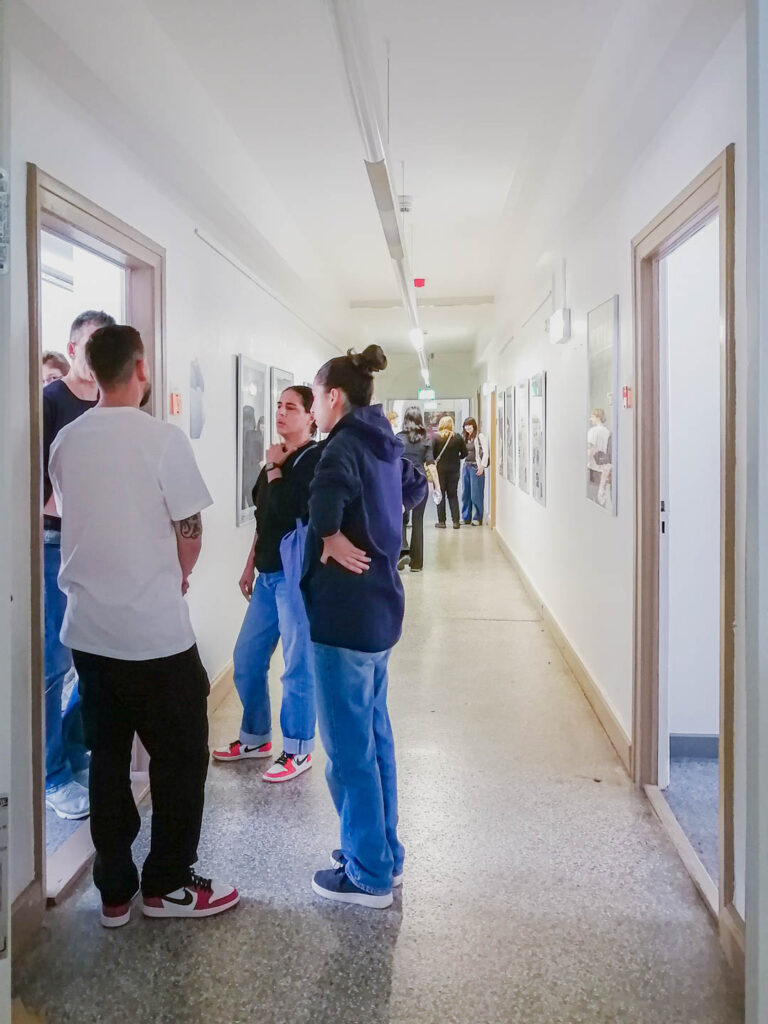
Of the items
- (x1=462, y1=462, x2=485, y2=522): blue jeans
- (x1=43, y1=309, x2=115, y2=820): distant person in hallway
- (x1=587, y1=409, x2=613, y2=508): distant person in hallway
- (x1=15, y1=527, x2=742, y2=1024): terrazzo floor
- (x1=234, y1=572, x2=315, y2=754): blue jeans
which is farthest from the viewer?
(x1=462, y1=462, x2=485, y2=522): blue jeans

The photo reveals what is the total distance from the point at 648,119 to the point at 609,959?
259 centimetres

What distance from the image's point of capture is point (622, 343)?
3045 millimetres

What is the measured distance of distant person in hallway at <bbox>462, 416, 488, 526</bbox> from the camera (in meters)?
11.0

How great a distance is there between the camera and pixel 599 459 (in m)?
3.43

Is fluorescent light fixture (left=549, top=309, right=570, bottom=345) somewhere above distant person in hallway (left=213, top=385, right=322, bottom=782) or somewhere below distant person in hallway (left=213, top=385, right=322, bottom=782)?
above

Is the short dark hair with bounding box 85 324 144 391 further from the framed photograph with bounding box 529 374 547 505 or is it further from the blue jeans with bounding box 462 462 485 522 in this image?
the blue jeans with bounding box 462 462 485 522

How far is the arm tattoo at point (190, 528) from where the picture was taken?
196 centimetres

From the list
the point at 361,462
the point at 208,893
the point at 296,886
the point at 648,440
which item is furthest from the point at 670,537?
the point at 208,893

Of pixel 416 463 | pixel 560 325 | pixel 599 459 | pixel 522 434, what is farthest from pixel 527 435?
pixel 599 459

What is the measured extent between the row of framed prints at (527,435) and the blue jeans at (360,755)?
3489 millimetres

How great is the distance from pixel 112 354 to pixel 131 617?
2.26ft

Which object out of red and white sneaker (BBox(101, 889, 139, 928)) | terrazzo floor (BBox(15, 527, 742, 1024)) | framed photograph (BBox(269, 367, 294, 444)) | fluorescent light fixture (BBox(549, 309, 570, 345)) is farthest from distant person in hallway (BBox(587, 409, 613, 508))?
red and white sneaker (BBox(101, 889, 139, 928))

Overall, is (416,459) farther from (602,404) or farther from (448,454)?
(602,404)

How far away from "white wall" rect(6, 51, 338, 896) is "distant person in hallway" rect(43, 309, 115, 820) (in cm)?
39
